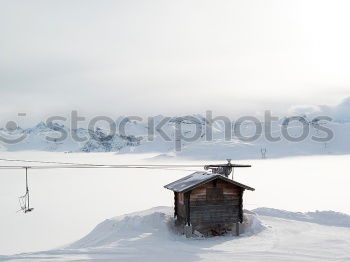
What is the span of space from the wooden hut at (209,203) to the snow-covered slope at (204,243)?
3.62 feet

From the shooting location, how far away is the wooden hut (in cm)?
2480

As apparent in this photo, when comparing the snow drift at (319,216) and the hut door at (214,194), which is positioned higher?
the hut door at (214,194)

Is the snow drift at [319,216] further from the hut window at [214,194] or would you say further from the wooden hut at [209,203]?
the hut window at [214,194]

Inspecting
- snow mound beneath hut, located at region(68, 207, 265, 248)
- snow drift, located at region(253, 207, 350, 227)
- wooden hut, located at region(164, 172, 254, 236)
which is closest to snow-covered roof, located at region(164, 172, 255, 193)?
wooden hut, located at region(164, 172, 254, 236)

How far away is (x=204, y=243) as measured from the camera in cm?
2308

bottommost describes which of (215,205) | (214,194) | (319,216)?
(319,216)

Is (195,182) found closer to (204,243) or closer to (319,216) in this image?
(204,243)

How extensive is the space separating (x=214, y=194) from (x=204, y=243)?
3.47 metres

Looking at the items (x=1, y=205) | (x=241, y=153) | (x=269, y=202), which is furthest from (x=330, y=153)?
(x=1, y=205)

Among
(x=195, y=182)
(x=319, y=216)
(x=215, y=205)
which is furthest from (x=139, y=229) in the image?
(x=319, y=216)

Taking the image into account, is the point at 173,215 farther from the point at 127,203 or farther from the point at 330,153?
the point at 330,153

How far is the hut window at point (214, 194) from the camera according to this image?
25316 mm

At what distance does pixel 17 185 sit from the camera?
66.3 meters

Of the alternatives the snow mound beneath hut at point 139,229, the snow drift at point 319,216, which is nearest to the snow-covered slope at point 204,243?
the snow mound beneath hut at point 139,229
